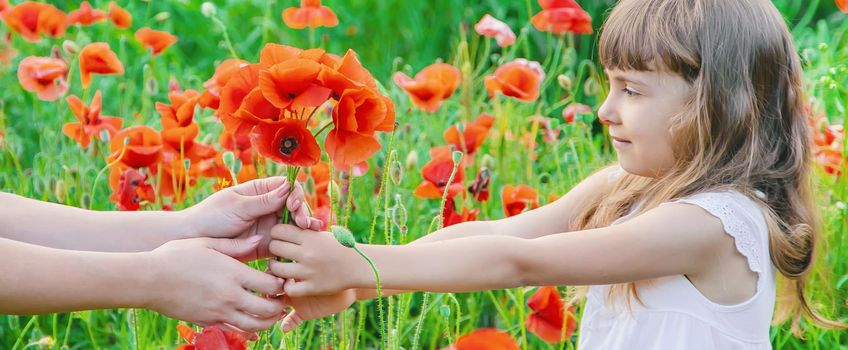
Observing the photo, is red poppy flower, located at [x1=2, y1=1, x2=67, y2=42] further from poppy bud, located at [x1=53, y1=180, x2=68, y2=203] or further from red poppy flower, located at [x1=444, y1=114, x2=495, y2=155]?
red poppy flower, located at [x1=444, y1=114, x2=495, y2=155]

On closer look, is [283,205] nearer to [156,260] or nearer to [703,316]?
[156,260]

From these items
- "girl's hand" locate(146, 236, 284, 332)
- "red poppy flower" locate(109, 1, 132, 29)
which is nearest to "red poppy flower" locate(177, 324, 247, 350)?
"girl's hand" locate(146, 236, 284, 332)

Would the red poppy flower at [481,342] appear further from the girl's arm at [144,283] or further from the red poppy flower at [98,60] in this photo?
the red poppy flower at [98,60]

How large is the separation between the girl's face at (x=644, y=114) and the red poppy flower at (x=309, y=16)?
99cm

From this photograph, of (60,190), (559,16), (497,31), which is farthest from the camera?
(497,31)

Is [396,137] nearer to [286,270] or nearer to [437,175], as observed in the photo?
[437,175]

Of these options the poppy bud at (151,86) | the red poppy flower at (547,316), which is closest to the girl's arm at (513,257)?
the red poppy flower at (547,316)

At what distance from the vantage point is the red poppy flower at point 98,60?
2178 mm

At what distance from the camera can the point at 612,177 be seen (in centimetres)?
175

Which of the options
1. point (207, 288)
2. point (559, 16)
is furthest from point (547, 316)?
point (559, 16)

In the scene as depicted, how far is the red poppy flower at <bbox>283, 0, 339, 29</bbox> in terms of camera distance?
94.8 inches

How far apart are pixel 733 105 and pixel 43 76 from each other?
1.29 metres

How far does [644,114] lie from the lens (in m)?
1.49

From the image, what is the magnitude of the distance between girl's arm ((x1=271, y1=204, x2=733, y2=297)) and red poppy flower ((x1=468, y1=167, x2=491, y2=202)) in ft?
1.56
